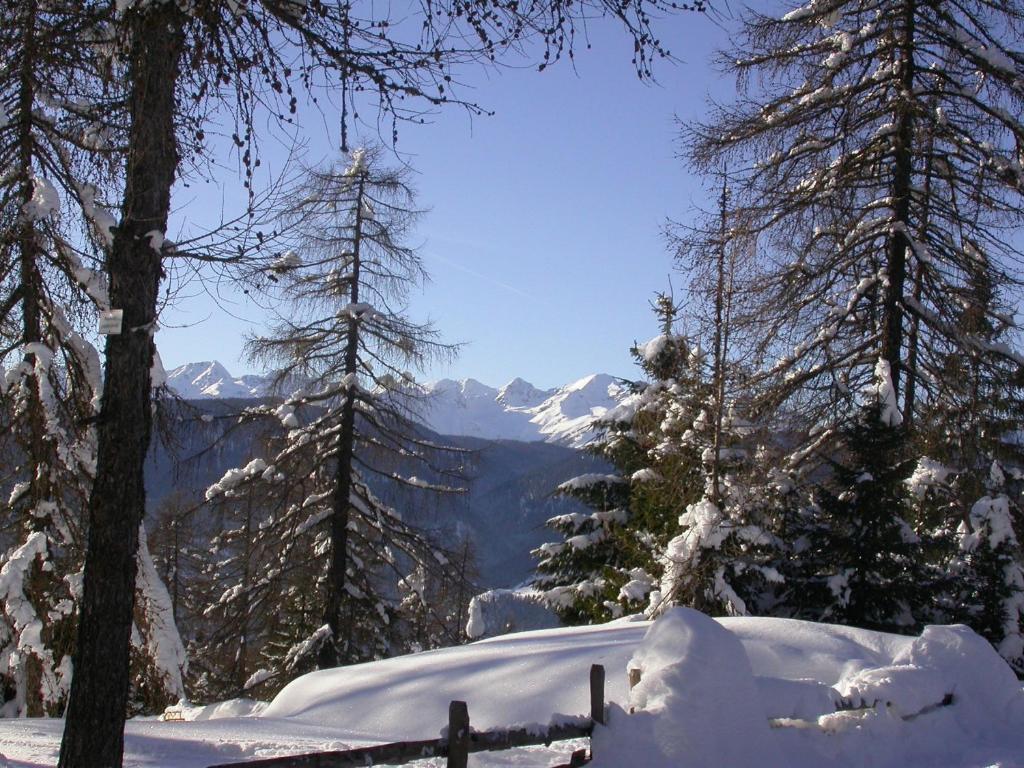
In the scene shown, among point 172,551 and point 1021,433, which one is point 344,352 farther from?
point 1021,433

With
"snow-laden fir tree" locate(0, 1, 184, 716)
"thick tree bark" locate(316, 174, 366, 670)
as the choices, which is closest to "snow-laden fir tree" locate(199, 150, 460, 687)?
"thick tree bark" locate(316, 174, 366, 670)

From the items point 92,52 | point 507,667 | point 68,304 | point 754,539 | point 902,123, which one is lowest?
point 507,667

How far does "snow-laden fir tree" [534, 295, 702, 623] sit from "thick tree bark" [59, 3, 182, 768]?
1105 centimetres

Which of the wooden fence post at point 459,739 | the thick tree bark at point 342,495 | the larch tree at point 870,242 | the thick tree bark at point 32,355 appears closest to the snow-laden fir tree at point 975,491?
the larch tree at point 870,242

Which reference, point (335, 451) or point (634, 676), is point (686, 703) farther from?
point (335, 451)

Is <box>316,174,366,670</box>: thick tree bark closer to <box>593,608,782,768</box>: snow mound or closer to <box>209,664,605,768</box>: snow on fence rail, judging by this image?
<box>593,608,782,768</box>: snow mound

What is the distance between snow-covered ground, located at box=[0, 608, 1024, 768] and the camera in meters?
6.59

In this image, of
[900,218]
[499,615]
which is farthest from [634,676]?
[499,615]

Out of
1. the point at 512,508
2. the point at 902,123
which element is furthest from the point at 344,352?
the point at 512,508

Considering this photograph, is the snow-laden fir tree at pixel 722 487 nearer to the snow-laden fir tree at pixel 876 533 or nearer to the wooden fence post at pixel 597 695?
the snow-laden fir tree at pixel 876 533

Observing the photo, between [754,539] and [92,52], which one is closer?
[92,52]

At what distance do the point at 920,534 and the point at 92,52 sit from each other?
1295 cm

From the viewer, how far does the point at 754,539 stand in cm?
1443

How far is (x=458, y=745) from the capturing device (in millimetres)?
5688
